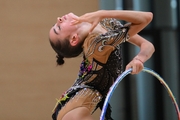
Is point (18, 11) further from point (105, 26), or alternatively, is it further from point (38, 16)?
point (105, 26)

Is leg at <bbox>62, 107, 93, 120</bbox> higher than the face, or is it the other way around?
the face

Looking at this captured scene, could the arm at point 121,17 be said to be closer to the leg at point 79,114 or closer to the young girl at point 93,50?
the young girl at point 93,50

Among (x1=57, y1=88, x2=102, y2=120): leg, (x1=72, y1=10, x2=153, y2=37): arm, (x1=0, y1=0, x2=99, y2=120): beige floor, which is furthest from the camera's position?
(x1=0, y1=0, x2=99, y2=120): beige floor

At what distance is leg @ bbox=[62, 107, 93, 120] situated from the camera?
1.32 m

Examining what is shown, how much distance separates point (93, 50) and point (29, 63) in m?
1.40

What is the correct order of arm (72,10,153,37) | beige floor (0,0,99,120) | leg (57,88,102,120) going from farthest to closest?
beige floor (0,0,99,120) < leg (57,88,102,120) < arm (72,10,153,37)

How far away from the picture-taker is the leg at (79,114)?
132 cm

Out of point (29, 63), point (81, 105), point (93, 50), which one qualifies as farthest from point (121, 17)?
point (29, 63)

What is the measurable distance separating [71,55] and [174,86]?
3.74ft

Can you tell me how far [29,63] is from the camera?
8.71 feet

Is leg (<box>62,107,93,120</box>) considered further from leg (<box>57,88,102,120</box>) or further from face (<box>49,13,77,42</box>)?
face (<box>49,13,77,42</box>)

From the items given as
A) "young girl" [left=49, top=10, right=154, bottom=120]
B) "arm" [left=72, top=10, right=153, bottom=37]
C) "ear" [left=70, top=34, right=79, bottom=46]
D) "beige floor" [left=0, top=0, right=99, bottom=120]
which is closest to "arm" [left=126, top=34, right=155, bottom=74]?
"young girl" [left=49, top=10, right=154, bottom=120]

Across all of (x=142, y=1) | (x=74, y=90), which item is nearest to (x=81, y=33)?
(x=74, y=90)

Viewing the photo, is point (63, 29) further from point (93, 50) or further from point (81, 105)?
point (81, 105)
